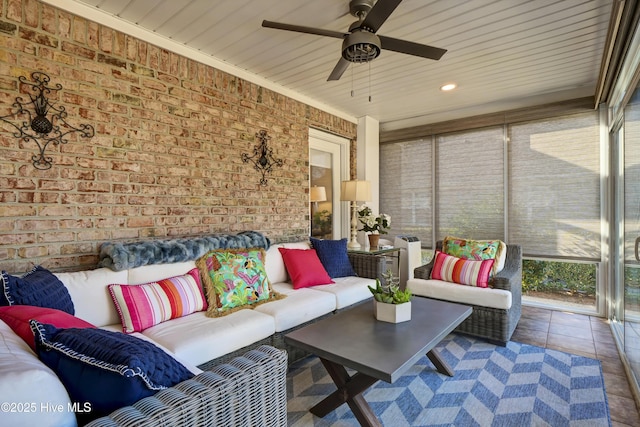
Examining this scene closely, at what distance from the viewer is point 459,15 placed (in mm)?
2295

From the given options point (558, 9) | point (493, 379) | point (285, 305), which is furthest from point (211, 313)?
point (558, 9)

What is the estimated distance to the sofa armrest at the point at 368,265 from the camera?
11.3 feet

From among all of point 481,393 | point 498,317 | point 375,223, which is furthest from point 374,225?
point 481,393

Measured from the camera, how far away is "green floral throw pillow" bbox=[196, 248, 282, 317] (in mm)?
2387

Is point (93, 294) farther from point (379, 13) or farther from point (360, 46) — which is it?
point (379, 13)

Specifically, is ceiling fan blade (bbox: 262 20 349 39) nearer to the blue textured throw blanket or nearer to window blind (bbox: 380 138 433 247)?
the blue textured throw blanket

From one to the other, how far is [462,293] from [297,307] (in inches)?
63.7

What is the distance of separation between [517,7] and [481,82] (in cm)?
137

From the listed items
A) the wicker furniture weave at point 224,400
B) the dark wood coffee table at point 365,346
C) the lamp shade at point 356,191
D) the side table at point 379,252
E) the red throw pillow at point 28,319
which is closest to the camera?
the wicker furniture weave at point 224,400

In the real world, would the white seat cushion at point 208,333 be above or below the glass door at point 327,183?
below

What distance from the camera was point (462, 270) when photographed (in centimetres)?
328

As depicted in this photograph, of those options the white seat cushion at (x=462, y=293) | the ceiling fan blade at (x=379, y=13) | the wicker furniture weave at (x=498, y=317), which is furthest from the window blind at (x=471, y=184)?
the ceiling fan blade at (x=379, y=13)

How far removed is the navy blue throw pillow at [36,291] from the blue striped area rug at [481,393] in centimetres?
138

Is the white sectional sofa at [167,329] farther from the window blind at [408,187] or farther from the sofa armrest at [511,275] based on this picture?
the window blind at [408,187]
